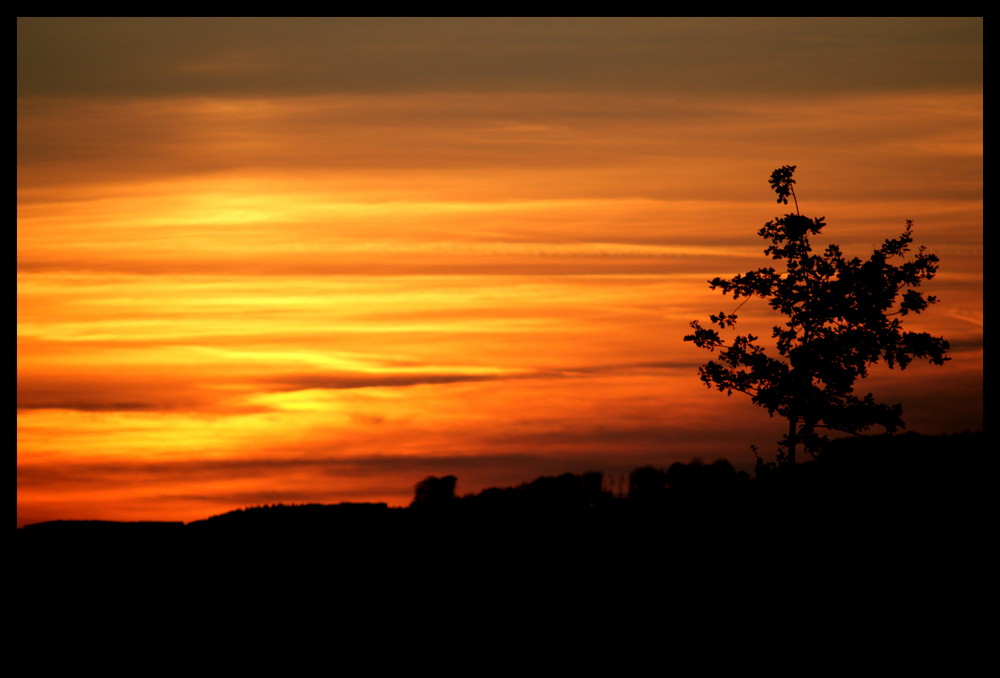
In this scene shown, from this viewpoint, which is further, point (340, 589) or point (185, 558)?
point (185, 558)

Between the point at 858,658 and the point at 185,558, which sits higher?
the point at 185,558

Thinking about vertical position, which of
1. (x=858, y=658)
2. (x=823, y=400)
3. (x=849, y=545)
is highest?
(x=823, y=400)

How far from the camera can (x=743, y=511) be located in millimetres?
34250

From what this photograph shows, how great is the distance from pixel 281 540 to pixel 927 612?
65.9ft

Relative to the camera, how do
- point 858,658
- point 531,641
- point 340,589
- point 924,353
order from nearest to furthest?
point 858,658 < point 531,641 < point 340,589 < point 924,353

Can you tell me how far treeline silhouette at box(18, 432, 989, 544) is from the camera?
31.6 meters

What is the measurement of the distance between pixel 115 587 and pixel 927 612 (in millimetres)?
22248

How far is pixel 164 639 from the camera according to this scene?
26.1 m

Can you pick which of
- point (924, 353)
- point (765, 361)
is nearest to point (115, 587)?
point (765, 361)

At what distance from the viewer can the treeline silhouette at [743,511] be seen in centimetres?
3164

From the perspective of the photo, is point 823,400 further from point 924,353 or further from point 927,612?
point 927,612

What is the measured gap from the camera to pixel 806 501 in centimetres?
3419

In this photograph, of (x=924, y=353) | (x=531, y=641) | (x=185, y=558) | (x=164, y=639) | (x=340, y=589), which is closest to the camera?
(x=531, y=641)

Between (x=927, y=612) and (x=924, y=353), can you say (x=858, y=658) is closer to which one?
(x=927, y=612)
